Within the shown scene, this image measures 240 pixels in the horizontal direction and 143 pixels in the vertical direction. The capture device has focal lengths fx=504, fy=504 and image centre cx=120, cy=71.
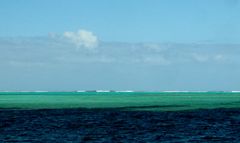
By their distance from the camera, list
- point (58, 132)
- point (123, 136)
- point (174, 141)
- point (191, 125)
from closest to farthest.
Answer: point (174, 141)
point (123, 136)
point (58, 132)
point (191, 125)

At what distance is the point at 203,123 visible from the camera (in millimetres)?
52062

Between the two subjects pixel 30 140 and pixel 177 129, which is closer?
pixel 30 140

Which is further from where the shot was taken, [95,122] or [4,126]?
[95,122]

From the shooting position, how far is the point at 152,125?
4972 centimetres

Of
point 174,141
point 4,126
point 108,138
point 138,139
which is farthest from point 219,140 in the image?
point 4,126

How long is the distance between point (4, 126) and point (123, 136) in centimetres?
1517

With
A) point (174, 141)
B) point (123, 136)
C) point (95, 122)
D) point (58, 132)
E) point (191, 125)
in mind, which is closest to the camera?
point (174, 141)

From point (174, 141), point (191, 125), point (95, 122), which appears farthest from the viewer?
point (95, 122)

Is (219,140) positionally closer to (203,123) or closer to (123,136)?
(123,136)

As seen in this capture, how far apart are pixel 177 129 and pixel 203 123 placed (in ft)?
23.8

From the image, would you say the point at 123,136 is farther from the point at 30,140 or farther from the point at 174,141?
the point at 30,140

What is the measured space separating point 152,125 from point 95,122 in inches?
282

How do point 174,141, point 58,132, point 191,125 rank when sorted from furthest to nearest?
point 191,125, point 58,132, point 174,141

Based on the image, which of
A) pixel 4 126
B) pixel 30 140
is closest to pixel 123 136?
pixel 30 140
